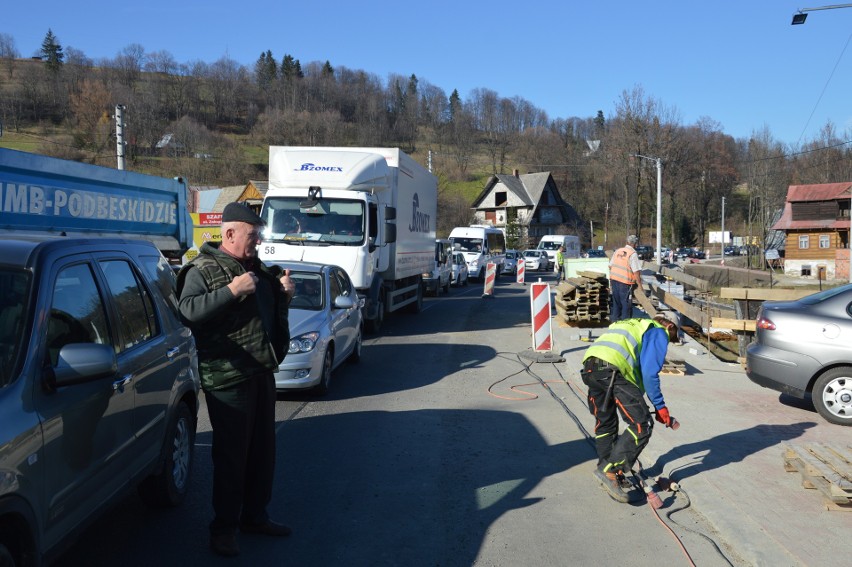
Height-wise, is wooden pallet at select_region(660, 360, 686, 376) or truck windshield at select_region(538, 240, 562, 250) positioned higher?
truck windshield at select_region(538, 240, 562, 250)

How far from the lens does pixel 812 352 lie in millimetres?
7855

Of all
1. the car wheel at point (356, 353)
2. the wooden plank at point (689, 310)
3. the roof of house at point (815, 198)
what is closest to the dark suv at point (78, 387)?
the car wheel at point (356, 353)

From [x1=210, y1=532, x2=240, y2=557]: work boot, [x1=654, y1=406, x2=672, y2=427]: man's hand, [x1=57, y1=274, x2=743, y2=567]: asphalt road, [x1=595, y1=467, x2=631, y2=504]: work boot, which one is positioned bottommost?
[x1=57, y1=274, x2=743, y2=567]: asphalt road

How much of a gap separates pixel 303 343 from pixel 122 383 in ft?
15.0

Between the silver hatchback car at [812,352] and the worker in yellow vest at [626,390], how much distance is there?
11.7 ft

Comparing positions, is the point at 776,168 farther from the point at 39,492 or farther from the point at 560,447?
the point at 39,492

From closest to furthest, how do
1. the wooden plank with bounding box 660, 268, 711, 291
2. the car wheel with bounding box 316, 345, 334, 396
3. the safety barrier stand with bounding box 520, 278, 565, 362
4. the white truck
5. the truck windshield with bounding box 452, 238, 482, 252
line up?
the car wheel with bounding box 316, 345, 334, 396 → the safety barrier stand with bounding box 520, 278, 565, 362 → the white truck → the wooden plank with bounding box 660, 268, 711, 291 → the truck windshield with bounding box 452, 238, 482, 252

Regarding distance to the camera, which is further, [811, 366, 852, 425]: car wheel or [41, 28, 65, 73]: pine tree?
[41, 28, 65, 73]: pine tree

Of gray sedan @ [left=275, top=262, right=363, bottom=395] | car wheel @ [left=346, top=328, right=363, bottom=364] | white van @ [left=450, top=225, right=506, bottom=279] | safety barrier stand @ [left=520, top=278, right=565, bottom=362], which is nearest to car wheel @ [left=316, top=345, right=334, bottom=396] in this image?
gray sedan @ [left=275, top=262, right=363, bottom=395]

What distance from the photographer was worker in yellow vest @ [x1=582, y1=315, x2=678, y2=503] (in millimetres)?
5168

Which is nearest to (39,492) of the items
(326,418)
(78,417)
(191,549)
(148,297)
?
(78,417)

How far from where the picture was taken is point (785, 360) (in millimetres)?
8016

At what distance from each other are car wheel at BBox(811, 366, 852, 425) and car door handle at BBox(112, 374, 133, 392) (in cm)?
721

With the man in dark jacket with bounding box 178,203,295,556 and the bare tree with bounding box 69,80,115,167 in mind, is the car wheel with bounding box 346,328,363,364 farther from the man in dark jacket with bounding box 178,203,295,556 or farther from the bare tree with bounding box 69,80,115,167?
the bare tree with bounding box 69,80,115,167
